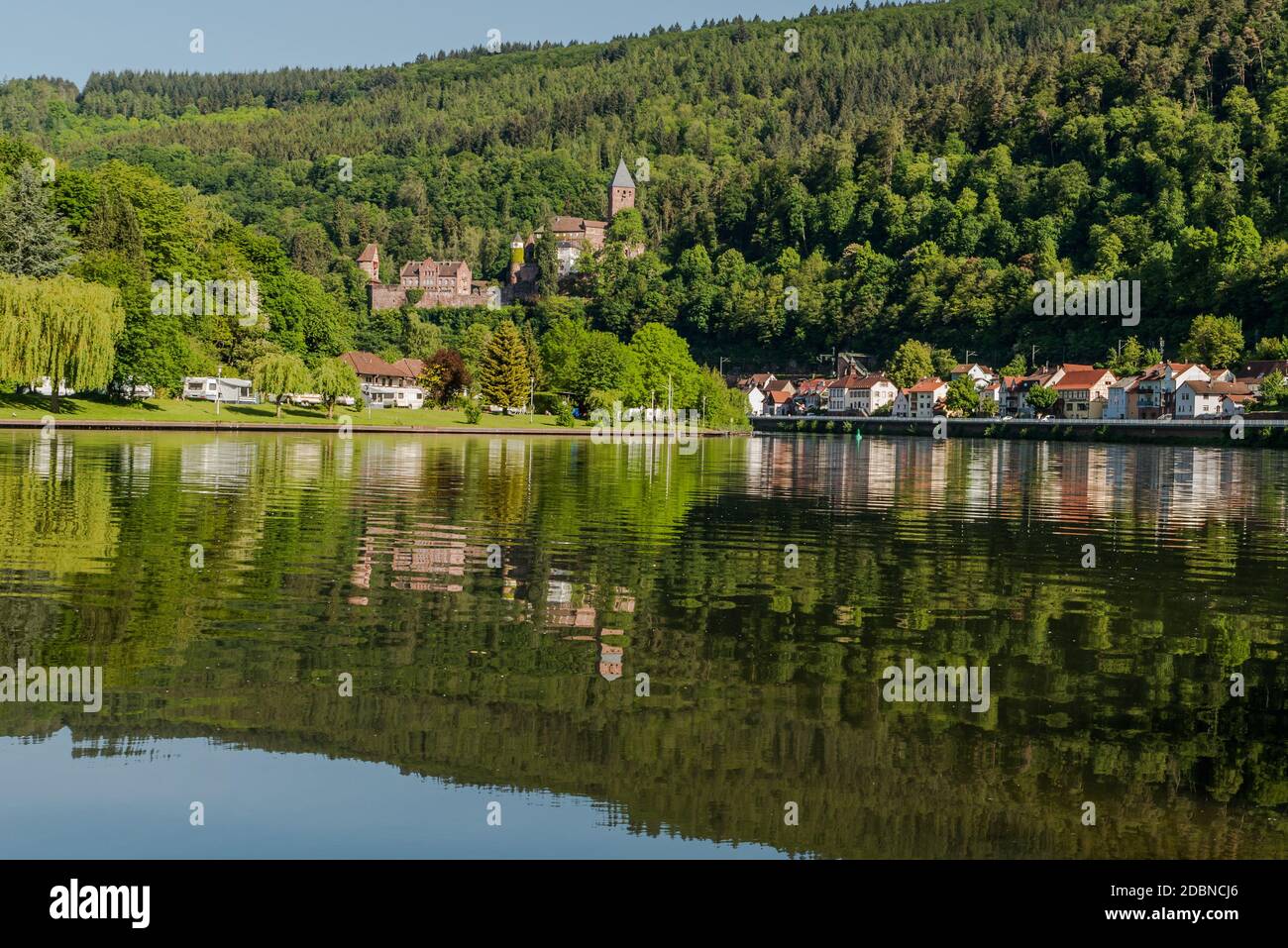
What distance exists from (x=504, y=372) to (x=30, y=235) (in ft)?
201

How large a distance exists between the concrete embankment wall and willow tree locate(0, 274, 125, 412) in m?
94.5

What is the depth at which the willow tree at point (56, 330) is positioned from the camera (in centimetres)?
7981

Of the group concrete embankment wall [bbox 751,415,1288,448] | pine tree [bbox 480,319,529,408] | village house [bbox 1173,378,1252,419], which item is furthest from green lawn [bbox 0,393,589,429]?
village house [bbox 1173,378,1252,419]

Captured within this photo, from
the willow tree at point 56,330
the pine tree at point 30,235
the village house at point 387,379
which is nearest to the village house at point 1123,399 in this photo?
the village house at point 387,379

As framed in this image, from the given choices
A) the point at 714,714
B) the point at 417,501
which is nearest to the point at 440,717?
the point at 714,714

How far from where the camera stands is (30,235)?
9394 centimetres

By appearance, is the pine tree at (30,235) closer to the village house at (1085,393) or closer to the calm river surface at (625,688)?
the calm river surface at (625,688)

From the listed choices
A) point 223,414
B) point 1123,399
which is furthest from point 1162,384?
point 223,414

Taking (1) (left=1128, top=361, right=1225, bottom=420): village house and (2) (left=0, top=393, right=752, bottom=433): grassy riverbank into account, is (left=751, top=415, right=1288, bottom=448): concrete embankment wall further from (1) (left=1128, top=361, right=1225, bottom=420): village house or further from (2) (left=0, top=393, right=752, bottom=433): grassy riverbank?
(2) (left=0, top=393, right=752, bottom=433): grassy riverbank

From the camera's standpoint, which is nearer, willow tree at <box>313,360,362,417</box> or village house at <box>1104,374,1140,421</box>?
willow tree at <box>313,360,362,417</box>

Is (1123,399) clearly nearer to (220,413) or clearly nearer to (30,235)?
(220,413)

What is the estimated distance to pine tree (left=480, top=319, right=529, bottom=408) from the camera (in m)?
149

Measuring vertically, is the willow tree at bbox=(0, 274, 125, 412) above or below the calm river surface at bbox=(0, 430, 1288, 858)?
above
